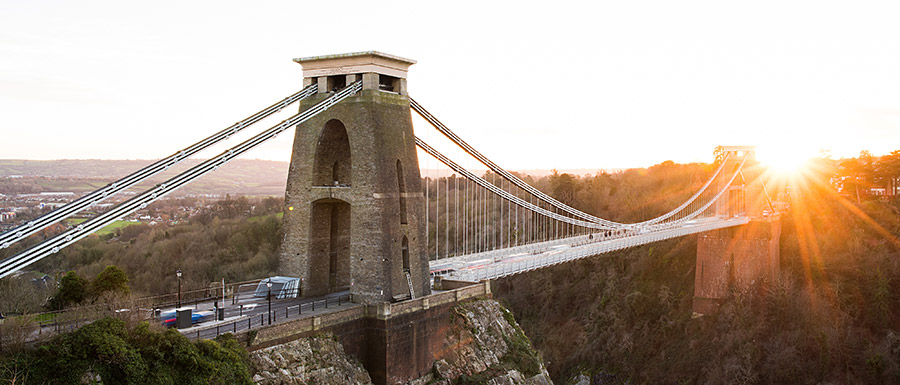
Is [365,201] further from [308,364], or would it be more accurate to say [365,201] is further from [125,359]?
[125,359]

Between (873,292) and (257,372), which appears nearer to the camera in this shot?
(257,372)

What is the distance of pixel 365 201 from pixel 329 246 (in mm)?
2951

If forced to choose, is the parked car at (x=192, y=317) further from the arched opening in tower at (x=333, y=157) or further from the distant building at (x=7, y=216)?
the distant building at (x=7, y=216)

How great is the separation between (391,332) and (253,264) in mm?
27710

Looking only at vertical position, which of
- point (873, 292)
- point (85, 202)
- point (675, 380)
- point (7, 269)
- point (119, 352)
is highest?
point (85, 202)

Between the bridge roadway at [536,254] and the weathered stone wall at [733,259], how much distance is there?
97 centimetres

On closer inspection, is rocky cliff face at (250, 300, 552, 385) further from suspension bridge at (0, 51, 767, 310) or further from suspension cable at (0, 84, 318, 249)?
suspension cable at (0, 84, 318, 249)

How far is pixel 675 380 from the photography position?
37031 millimetres

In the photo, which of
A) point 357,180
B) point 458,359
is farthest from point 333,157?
point 458,359

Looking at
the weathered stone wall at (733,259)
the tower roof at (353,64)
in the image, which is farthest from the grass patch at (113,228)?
the weathered stone wall at (733,259)

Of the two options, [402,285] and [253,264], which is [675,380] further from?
[253,264]

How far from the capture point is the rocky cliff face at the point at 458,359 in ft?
53.1

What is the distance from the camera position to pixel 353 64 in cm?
2050

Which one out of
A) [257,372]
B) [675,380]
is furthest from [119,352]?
[675,380]
